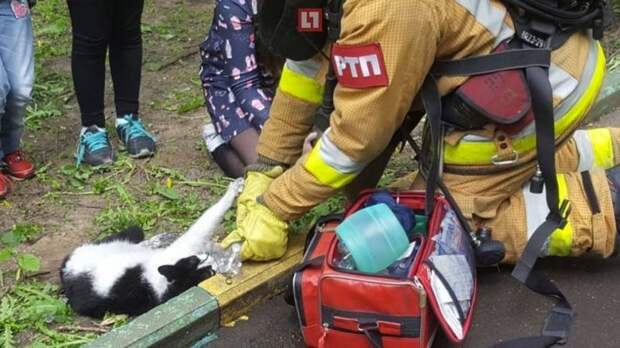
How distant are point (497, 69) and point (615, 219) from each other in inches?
28.4

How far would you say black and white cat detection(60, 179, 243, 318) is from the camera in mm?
3100

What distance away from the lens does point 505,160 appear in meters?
3.05

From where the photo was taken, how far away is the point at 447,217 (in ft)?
9.78

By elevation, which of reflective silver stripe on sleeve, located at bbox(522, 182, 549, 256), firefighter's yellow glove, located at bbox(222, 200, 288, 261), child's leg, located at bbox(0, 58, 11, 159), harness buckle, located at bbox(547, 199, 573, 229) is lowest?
firefighter's yellow glove, located at bbox(222, 200, 288, 261)

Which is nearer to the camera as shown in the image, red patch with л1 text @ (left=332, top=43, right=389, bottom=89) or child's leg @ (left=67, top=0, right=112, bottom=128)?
red patch with л1 text @ (left=332, top=43, right=389, bottom=89)

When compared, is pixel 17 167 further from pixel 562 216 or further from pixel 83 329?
pixel 562 216

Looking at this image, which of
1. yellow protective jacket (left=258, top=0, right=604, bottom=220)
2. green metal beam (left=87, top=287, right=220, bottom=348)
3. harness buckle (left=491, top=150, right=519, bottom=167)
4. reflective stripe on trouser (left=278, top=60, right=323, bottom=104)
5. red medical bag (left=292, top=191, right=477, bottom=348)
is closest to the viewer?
red medical bag (left=292, top=191, right=477, bottom=348)

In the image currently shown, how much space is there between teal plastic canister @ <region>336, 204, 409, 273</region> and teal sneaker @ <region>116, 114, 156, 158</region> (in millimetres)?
1762

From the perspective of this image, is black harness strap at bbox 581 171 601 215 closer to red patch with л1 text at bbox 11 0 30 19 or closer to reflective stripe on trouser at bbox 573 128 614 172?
reflective stripe on trouser at bbox 573 128 614 172

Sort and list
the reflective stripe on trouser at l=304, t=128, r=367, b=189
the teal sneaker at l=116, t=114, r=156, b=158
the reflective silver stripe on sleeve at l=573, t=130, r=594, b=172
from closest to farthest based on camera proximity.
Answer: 1. the reflective stripe on trouser at l=304, t=128, r=367, b=189
2. the reflective silver stripe on sleeve at l=573, t=130, r=594, b=172
3. the teal sneaker at l=116, t=114, r=156, b=158

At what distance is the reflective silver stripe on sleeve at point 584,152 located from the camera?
3482mm

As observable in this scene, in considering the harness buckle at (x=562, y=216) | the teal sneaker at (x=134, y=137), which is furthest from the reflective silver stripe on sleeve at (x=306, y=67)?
the teal sneaker at (x=134, y=137)

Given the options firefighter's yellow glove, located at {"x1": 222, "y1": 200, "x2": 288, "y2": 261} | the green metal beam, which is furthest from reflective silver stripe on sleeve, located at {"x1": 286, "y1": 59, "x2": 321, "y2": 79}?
the green metal beam

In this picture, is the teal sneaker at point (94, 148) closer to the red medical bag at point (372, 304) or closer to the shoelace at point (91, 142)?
the shoelace at point (91, 142)
